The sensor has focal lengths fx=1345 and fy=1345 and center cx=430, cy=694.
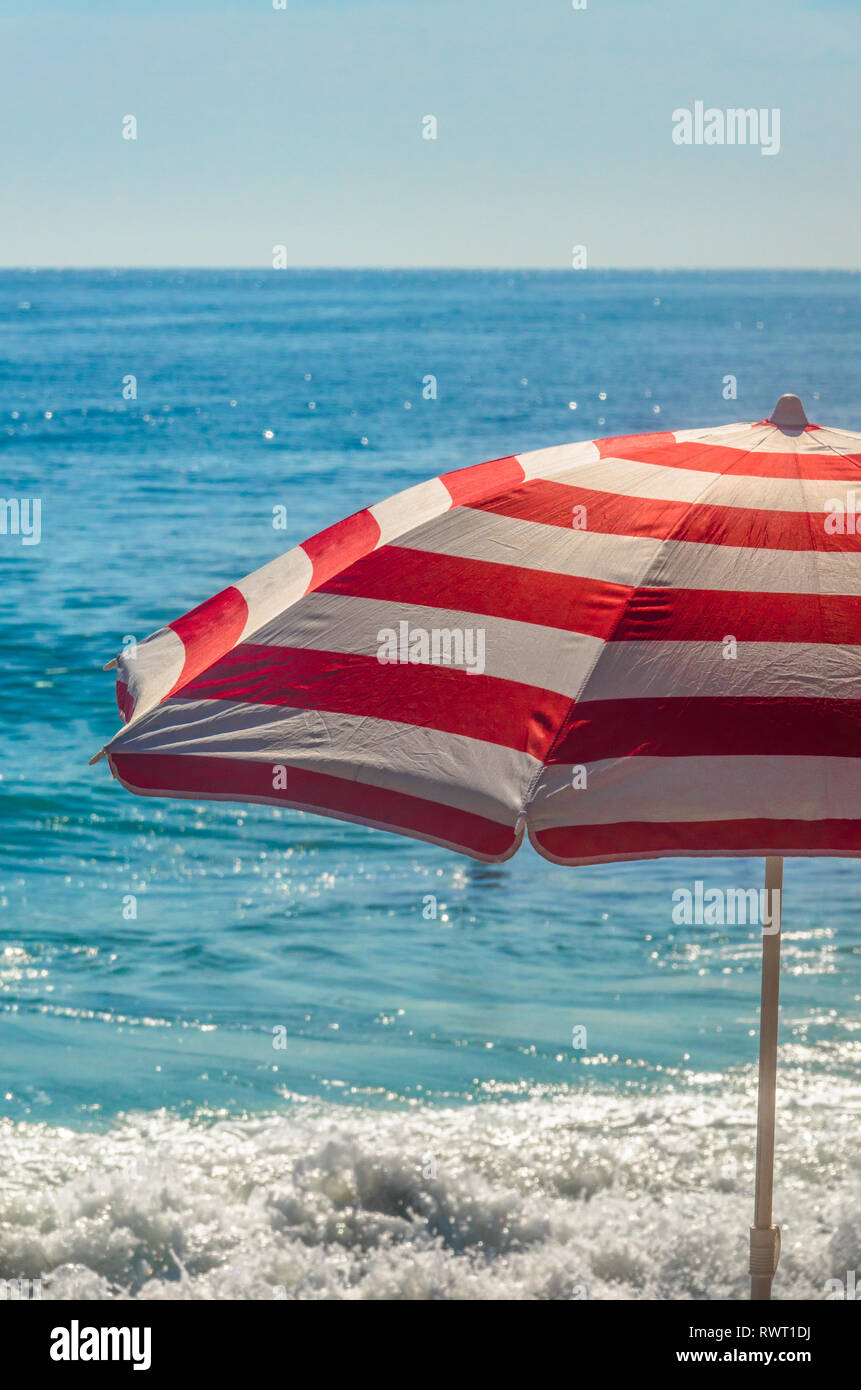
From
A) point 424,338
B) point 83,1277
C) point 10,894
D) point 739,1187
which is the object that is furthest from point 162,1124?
point 424,338

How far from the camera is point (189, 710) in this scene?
2.96 m

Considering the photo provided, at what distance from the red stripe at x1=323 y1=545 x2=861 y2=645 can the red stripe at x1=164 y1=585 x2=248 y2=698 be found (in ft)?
1.37

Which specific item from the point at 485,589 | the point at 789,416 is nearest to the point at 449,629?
the point at 485,589

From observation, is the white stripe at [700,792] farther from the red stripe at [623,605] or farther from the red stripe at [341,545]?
the red stripe at [341,545]

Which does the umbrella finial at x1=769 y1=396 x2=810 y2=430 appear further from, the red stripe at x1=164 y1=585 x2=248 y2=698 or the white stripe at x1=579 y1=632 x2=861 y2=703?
the red stripe at x1=164 y1=585 x2=248 y2=698

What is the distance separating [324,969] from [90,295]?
15908cm

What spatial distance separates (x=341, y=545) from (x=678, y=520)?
96 centimetres

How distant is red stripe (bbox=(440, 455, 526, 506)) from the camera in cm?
329

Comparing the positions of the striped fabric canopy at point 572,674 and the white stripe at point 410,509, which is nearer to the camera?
the striped fabric canopy at point 572,674

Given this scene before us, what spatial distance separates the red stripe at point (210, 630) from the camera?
321 centimetres

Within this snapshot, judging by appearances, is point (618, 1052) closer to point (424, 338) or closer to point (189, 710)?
point (189, 710)

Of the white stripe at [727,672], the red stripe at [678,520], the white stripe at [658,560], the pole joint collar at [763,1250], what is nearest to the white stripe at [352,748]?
the white stripe at [727,672]

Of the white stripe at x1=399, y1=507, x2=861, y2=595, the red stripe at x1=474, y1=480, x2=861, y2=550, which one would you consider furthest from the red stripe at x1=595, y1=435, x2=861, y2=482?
the white stripe at x1=399, y1=507, x2=861, y2=595
